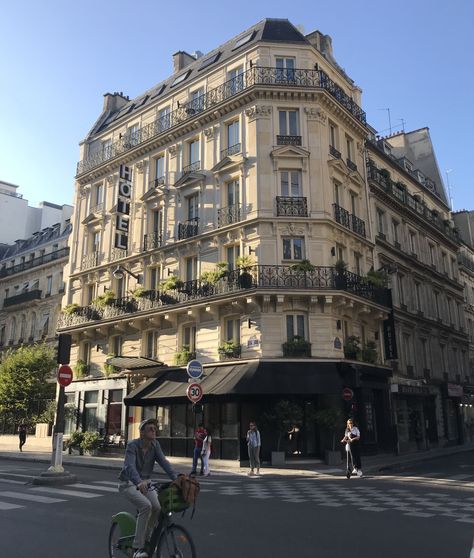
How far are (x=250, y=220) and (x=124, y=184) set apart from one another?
9.11m

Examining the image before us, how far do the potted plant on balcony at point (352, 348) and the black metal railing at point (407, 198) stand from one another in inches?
379

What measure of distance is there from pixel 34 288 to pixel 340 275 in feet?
100

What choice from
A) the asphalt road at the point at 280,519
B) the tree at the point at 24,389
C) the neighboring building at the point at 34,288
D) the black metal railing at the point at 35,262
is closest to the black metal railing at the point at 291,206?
the asphalt road at the point at 280,519

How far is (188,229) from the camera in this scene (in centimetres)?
2486

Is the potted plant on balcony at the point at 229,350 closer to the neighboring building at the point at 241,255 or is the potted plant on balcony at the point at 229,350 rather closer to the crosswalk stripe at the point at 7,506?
the neighboring building at the point at 241,255

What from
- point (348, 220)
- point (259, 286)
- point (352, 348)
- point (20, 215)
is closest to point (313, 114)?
point (348, 220)

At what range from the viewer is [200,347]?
74.6 ft

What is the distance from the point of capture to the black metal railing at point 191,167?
25.7 metres

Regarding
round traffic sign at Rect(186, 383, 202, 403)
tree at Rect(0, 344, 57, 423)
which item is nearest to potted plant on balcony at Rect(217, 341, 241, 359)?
round traffic sign at Rect(186, 383, 202, 403)

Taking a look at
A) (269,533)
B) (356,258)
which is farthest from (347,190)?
(269,533)

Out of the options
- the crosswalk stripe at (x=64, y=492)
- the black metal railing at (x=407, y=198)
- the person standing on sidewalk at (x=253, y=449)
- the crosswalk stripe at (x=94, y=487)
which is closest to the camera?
the crosswalk stripe at (x=64, y=492)

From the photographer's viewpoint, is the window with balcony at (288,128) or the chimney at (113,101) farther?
the chimney at (113,101)

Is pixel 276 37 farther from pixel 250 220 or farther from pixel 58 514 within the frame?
pixel 58 514

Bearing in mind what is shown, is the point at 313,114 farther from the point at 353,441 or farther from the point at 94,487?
the point at 94,487
